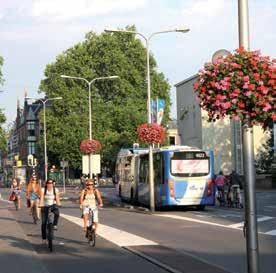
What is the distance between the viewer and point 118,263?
1247 centimetres

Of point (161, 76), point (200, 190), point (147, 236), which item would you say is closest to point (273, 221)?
point (147, 236)

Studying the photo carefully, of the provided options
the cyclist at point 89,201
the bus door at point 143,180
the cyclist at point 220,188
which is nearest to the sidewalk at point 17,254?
the cyclist at point 89,201

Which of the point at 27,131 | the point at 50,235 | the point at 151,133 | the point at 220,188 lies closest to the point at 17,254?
the point at 50,235

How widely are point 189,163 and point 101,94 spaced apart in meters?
47.8

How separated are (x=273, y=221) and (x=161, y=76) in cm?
5680

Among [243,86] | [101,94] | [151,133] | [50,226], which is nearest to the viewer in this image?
[243,86]

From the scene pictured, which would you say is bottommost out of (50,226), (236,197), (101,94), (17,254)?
(17,254)

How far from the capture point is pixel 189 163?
29.9 m

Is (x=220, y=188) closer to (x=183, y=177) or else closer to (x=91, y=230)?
(x=183, y=177)

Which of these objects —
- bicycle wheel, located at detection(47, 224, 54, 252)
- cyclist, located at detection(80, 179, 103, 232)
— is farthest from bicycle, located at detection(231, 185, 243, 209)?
bicycle wheel, located at detection(47, 224, 54, 252)

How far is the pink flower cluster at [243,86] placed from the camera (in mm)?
8086

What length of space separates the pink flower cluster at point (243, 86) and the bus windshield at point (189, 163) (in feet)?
70.5

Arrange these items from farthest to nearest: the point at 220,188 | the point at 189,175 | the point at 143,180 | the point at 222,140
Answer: the point at 222,140 < the point at 220,188 < the point at 143,180 < the point at 189,175

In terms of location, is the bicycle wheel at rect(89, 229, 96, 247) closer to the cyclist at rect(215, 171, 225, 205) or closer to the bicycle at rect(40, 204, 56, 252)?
the bicycle at rect(40, 204, 56, 252)
